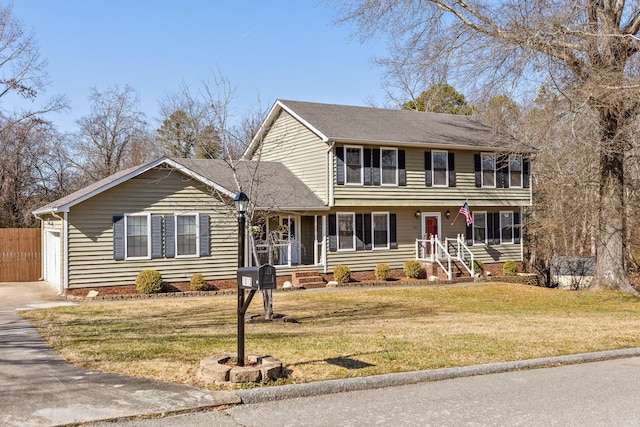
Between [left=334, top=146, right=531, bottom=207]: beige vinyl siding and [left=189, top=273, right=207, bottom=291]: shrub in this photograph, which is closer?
[left=189, top=273, right=207, bottom=291]: shrub

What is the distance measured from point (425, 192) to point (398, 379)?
17899 millimetres

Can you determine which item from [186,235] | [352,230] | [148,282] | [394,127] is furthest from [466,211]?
[148,282]

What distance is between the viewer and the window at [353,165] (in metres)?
23.3

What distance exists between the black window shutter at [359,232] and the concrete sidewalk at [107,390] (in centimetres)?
1503

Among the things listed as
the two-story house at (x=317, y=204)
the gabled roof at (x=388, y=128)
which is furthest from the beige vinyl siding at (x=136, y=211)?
the gabled roof at (x=388, y=128)

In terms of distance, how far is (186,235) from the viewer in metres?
20.4

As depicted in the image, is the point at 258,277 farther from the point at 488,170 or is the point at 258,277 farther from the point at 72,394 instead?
the point at 488,170

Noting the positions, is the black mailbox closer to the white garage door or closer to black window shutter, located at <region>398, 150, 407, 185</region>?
the white garage door

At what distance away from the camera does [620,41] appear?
18000 mm

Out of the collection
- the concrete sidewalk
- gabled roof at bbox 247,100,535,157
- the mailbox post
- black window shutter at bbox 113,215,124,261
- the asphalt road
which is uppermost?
gabled roof at bbox 247,100,535,157

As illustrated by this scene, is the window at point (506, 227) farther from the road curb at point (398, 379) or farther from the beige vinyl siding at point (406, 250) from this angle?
the road curb at point (398, 379)

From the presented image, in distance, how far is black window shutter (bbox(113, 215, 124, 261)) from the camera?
63.0ft

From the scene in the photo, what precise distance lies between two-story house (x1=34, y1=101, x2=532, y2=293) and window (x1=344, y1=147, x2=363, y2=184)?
0.04m

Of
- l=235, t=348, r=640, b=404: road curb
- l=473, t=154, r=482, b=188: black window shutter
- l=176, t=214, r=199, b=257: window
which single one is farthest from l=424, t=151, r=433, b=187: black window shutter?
l=235, t=348, r=640, b=404: road curb
